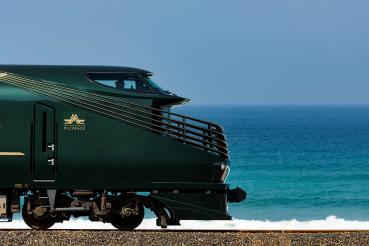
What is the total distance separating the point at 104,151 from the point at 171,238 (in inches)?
84.9

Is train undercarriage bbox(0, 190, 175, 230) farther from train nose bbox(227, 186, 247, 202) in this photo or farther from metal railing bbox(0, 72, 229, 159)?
metal railing bbox(0, 72, 229, 159)

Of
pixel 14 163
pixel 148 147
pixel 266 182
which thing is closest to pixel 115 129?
pixel 148 147

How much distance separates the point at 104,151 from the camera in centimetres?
1667

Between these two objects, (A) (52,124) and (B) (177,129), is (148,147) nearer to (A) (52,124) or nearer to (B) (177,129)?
(B) (177,129)

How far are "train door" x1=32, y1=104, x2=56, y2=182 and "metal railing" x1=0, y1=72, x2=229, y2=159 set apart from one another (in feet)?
1.14

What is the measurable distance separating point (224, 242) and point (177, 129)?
7.94ft

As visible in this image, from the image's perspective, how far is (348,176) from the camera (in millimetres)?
63125

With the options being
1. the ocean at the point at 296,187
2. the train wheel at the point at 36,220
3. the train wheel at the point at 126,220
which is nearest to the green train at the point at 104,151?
the train wheel at the point at 126,220

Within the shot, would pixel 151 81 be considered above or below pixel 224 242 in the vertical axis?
above

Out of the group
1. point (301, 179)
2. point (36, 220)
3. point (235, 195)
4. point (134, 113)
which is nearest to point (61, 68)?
point (134, 113)

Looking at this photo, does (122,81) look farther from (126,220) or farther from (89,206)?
(126,220)

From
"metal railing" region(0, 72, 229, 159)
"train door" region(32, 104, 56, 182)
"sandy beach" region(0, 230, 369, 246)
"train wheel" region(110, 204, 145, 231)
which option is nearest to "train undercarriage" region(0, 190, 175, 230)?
"train wheel" region(110, 204, 145, 231)

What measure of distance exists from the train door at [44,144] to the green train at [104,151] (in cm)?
2

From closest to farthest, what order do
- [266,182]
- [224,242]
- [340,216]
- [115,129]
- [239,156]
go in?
1. [224,242]
2. [115,129]
3. [340,216]
4. [266,182]
5. [239,156]
